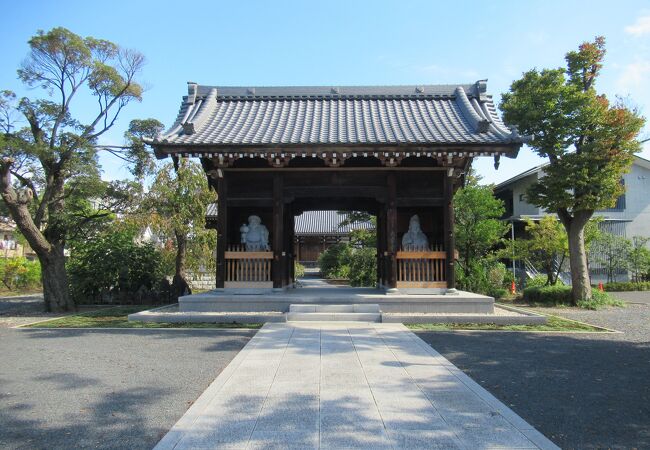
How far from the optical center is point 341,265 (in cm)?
2528

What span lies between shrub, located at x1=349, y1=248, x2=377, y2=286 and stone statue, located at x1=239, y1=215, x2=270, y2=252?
9675mm

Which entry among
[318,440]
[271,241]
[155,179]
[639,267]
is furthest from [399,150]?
[639,267]

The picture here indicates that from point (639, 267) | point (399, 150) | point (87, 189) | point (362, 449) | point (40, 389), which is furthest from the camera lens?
point (639, 267)

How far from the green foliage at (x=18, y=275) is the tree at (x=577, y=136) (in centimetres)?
2361

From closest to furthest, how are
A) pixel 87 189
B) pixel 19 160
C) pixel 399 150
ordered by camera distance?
1. pixel 399 150
2. pixel 19 160
3. pixel 87 189

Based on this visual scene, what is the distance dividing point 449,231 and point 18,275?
71.5 ft

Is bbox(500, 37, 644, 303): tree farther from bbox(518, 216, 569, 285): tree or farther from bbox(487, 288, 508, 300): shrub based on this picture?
bbox(487, 288, 508, 300): shrub

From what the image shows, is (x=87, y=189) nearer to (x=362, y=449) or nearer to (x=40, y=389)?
(x=40, y=389)

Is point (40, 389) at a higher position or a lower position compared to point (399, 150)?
lower

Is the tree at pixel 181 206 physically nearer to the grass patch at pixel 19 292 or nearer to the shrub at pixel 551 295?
the grass patch at pixel 19 292

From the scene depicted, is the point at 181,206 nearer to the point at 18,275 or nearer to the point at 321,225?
the point at 18,275

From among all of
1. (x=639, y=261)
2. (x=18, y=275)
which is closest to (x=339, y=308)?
(x=18, y=275)

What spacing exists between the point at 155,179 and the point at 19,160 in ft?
14.5

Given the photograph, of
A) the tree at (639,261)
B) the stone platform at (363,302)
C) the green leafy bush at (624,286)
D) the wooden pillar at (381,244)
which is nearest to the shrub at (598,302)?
the stone platform at (363,302)
